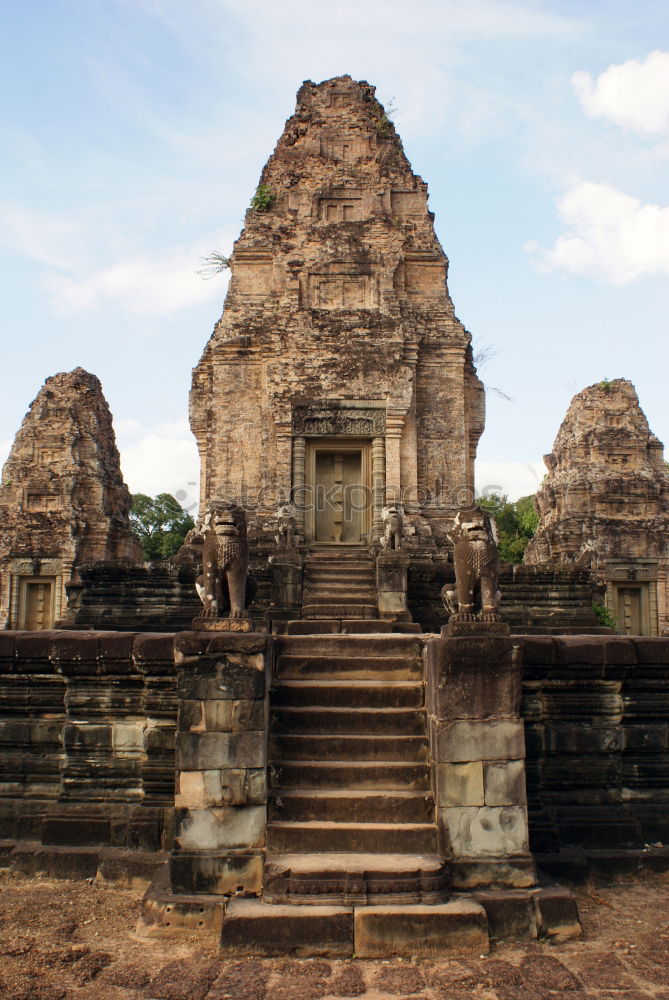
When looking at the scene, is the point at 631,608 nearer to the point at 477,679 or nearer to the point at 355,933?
the point at 477,679

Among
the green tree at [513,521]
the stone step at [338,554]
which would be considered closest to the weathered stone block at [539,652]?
the stone step at [338,554]

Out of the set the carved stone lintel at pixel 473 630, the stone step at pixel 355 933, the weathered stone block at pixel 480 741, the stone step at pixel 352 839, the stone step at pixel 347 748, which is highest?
the carved stone lintel at pixel 473 630

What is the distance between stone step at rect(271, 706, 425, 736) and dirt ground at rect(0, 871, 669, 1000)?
5.11 ft

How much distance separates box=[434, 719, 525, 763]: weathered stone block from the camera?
496 centimetres

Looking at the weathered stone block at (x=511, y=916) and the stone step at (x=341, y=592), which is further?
the stone step at (x=341, y=592)

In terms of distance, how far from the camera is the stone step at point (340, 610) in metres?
10.5

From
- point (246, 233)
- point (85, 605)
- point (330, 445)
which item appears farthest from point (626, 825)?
point (246, 233)

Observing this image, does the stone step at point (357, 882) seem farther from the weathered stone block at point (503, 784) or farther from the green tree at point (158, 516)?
the green tree at point (158, 516)

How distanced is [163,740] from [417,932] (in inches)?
91.2

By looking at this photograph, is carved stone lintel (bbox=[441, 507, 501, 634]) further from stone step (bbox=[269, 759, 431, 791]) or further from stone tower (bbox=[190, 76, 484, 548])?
stone tower (bbox=[190, 76, 484, 548])

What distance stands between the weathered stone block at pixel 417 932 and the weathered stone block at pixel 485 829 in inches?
18.4

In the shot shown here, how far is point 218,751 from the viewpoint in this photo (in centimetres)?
504

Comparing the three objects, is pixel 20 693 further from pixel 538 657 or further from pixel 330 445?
pixel 330 445

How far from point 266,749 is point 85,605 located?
6.18 metres
